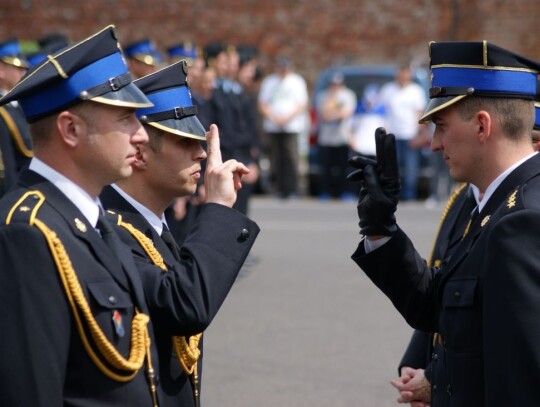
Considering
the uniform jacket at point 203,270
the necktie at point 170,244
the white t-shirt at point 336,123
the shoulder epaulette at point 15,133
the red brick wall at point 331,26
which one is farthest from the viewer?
the red brick wall at point 331,26

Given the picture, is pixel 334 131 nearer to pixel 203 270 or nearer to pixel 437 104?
pixel 437 104

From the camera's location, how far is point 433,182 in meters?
16.5

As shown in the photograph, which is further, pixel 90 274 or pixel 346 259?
pixel 346 259

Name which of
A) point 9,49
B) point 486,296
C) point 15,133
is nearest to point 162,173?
point 486,296

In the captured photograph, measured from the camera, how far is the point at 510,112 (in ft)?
11.4

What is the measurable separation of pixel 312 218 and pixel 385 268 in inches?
441

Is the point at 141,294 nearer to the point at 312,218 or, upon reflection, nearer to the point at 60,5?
the point at 312,218

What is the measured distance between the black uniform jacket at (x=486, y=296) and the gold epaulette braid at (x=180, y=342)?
0.59 meters

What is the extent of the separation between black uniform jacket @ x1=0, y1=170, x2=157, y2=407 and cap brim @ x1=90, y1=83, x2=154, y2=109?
0.26 m

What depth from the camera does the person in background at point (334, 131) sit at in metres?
16.4

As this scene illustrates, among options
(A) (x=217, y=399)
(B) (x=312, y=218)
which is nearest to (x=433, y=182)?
(B) (x=312, y=218)

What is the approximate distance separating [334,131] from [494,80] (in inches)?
516

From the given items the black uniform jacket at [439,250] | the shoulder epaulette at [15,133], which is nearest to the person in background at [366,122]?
the shoulder epaulette at [15,133]

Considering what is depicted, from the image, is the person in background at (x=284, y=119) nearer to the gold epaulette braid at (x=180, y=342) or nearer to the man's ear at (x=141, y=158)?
the man's ear at (x=141, y=158)
